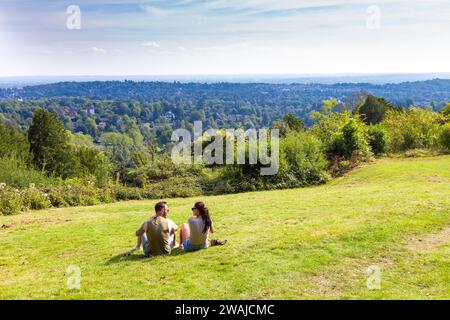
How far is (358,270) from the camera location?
823 centimetres

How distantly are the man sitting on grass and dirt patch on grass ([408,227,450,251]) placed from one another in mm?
5554

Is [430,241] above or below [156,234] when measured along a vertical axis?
below

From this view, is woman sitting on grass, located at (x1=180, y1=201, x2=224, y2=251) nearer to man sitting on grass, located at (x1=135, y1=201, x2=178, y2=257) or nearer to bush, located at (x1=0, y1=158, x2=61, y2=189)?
man sitting on grass, located at (x1=135, y1=201, x2=178, y2=257)

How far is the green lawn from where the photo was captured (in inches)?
295

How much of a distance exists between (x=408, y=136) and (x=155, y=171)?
1997cm

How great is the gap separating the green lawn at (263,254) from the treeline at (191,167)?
4539mm

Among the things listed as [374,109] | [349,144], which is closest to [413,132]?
[349,144]

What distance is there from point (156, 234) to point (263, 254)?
2479 mm

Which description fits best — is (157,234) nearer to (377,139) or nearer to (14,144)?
(377,139)

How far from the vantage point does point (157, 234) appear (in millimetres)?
9594

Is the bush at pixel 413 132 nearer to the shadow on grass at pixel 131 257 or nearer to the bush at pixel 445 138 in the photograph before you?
the bush at pixel 445 138

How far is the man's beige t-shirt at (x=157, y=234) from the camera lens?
9.58 metres
